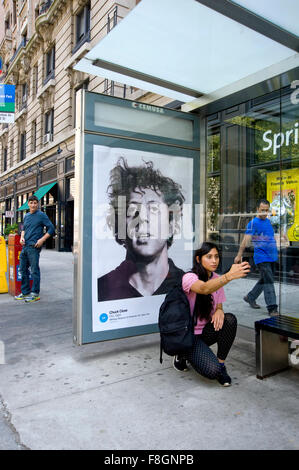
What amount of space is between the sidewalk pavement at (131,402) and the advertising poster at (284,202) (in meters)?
1.40

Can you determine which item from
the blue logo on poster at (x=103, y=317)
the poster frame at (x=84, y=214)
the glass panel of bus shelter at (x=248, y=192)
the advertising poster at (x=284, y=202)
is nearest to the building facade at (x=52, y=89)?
the glass panel of bus shelter at (x=248, y=192)

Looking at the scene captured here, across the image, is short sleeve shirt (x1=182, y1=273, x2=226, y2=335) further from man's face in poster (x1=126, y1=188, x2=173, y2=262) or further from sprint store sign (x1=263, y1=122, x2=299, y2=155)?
sprint store sign (x1=263, y1=122, x2=299, y2=155)

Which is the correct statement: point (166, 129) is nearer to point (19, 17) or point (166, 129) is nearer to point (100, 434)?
point (100, 434)

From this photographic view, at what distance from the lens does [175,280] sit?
13.9 ft

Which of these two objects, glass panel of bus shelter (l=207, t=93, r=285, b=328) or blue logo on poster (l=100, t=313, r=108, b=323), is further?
glass panel of bus shelter (l=207, t=93, r=285, b=328)

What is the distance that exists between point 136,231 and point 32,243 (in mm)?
3060

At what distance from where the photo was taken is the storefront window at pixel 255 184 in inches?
159

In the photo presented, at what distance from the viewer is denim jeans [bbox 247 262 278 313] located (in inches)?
173

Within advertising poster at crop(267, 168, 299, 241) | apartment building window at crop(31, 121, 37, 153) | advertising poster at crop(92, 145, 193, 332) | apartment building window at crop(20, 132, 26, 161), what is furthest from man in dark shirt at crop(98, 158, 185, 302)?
apartment building window at crop(20, 132, 26, 161)

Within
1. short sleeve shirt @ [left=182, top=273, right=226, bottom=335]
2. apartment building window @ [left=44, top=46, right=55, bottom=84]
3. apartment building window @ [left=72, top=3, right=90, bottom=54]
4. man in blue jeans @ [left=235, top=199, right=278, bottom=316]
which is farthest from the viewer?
apartment building window @ [left=44, top=46, right=55, bottom=84]

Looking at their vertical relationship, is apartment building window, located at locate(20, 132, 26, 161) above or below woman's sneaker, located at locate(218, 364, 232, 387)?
above

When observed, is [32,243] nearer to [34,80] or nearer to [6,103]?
[6,103]

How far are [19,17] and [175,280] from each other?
2779 cm

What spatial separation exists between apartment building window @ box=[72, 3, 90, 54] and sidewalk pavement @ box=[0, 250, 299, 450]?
601 inches
